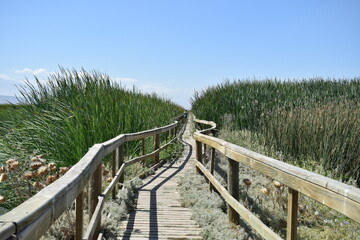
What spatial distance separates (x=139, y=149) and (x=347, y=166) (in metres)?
5.14

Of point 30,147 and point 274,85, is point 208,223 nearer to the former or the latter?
point 30,147

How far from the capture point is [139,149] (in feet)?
29.1

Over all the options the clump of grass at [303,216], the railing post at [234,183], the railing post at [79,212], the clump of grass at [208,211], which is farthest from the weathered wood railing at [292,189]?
the railing post at [79,212]

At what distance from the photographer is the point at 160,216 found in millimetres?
4703

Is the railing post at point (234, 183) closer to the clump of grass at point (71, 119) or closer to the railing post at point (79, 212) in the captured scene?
the railing post at point (79, 212)

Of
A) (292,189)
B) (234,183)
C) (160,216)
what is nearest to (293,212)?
(292,189)

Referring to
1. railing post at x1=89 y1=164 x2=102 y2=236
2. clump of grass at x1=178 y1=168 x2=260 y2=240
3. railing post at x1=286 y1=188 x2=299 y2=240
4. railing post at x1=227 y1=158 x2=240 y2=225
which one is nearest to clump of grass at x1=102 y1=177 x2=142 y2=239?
railing post at x1=89 y1=164 x2=102 y2=236

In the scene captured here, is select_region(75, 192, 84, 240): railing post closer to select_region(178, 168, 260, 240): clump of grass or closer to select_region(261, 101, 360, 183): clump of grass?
select_region(178, 168, 260, 240): clump of grass

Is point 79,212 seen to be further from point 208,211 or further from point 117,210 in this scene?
point 208,211

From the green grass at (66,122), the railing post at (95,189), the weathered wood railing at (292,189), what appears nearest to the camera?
the weathered wood railing at (292,189)

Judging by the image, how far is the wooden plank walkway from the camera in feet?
13.2

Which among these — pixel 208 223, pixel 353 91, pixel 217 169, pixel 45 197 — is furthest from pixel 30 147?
pixel 353 91

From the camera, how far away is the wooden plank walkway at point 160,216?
4.04 metres

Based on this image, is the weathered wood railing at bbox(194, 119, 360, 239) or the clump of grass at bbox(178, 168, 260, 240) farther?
the clump of grass at bbox(178, 168, 260, 240)
